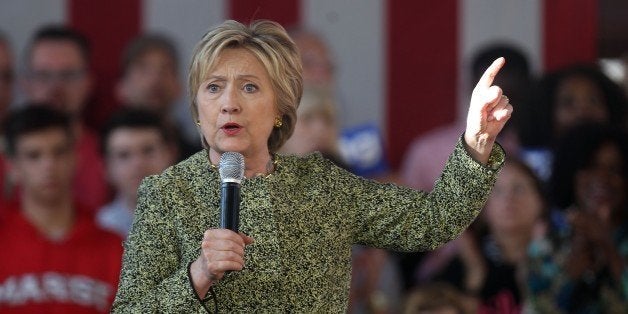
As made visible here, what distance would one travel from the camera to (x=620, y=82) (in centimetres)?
582

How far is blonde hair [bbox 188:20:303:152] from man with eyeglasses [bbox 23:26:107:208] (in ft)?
8.64

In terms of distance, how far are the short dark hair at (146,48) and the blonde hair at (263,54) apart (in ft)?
9.03

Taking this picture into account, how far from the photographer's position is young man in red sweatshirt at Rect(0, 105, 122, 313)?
444 cm

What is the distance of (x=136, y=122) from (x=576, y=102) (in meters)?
1.50

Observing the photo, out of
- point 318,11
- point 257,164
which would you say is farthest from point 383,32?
point 257,164

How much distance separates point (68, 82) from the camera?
551 centimetres

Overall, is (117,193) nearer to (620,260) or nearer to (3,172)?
(3,172)

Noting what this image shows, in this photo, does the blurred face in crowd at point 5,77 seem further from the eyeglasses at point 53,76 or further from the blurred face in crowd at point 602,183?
the blurred face in crowd at point 602,183

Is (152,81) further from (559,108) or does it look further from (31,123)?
(559,108)

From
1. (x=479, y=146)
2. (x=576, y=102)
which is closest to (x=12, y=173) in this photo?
(x=576, y=102)

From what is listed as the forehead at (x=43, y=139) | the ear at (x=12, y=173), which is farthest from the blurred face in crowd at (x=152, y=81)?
the forehead at (x=43, y=139)

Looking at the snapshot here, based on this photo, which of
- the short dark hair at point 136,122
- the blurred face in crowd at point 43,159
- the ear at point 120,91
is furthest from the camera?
the ear at point 120,91

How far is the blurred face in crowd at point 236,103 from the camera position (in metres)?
2.73

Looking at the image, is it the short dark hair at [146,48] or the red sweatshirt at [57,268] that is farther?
the short dark hair at [146,48]
